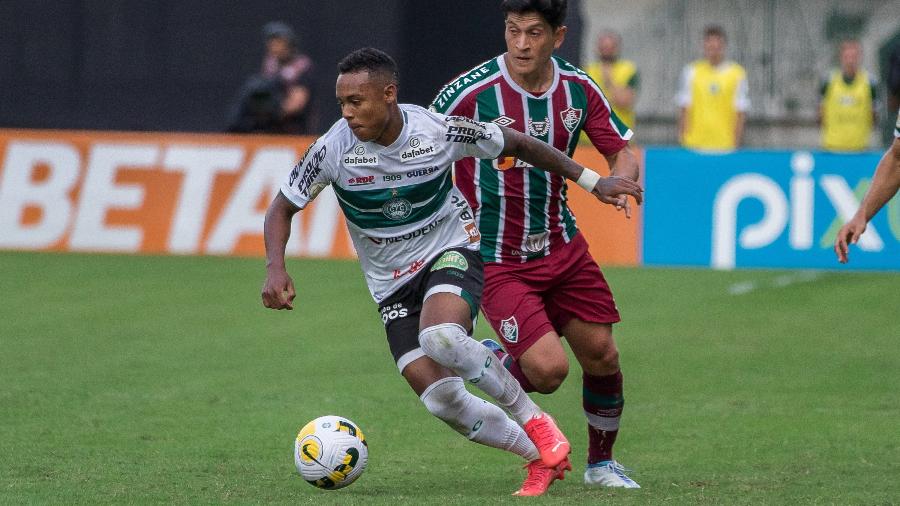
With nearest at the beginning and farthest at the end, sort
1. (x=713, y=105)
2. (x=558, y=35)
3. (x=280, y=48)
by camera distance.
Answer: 1. (x=558, y=35)
2. (x=280, y=48)
3. (x=713, y=105)

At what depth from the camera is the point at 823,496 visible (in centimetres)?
661

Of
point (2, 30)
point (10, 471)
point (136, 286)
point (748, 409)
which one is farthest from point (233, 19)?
point (10, 471)

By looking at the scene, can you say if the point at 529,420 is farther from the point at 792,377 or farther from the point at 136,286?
the point at 136,286

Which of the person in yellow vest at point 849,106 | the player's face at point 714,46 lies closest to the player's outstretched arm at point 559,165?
the player's face at point 714,46

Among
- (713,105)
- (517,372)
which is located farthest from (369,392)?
(713,105)

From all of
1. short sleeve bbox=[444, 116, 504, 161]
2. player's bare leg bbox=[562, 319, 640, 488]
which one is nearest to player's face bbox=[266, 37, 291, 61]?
player's bare leg bbox=[562, 319, 640, 488]

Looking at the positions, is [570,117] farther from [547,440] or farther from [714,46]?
[714,46]

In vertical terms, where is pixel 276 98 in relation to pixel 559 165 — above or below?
below

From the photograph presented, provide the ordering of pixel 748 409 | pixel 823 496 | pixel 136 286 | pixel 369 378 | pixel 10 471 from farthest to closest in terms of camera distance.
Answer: pixel 136 286, pixel 369 378, pixel 748 409, pixel 10 471, pixel 823 496

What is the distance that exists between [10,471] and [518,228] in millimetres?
2520

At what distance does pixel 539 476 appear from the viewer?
6.83 metres

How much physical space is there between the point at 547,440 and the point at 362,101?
166 centimetres

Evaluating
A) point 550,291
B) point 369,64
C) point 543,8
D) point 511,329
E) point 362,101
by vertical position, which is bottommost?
point 511,329

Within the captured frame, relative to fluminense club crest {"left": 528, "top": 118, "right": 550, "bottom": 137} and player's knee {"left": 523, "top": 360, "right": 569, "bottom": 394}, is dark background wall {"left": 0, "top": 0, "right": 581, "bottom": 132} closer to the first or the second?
fluminense club crest {"left": 528, "top": 118, "right": 550, "bottom": 137}
